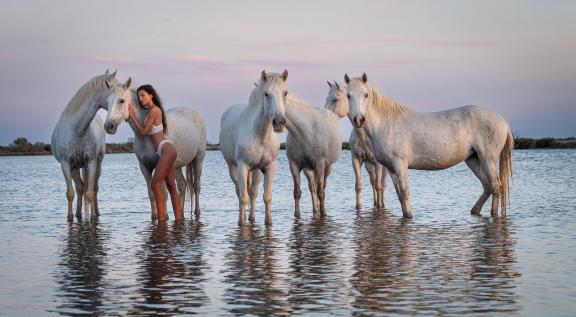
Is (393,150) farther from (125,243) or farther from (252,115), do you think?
(125,243)

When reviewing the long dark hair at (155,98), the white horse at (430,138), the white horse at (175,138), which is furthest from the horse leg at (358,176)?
the long dark hair at (155,98)

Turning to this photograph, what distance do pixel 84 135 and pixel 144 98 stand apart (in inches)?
67.3

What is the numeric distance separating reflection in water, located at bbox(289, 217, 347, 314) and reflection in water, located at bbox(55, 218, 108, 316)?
1.44 m

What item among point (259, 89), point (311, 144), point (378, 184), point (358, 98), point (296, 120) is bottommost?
point (378, 184)

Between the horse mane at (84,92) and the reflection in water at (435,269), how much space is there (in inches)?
178

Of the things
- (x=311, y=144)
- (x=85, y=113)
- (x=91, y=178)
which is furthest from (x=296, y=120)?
(x=91, y=178)

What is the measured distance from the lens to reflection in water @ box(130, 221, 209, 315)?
6.21m

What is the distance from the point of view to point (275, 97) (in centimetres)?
1121

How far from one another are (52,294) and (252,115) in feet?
18.6

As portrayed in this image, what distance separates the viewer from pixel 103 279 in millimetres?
7426

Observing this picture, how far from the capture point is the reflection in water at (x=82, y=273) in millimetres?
6227

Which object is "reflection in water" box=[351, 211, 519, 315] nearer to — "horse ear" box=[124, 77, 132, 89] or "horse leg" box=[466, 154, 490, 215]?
"horse leg" box=[466, 154, 490, 215]

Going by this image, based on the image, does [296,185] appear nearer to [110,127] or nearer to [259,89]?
[259,89]

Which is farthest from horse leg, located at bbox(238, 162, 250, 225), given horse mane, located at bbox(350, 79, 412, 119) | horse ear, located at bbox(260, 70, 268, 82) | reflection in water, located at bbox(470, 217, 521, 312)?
reflection in water, located at bbox(470, 217, 521, 312)
